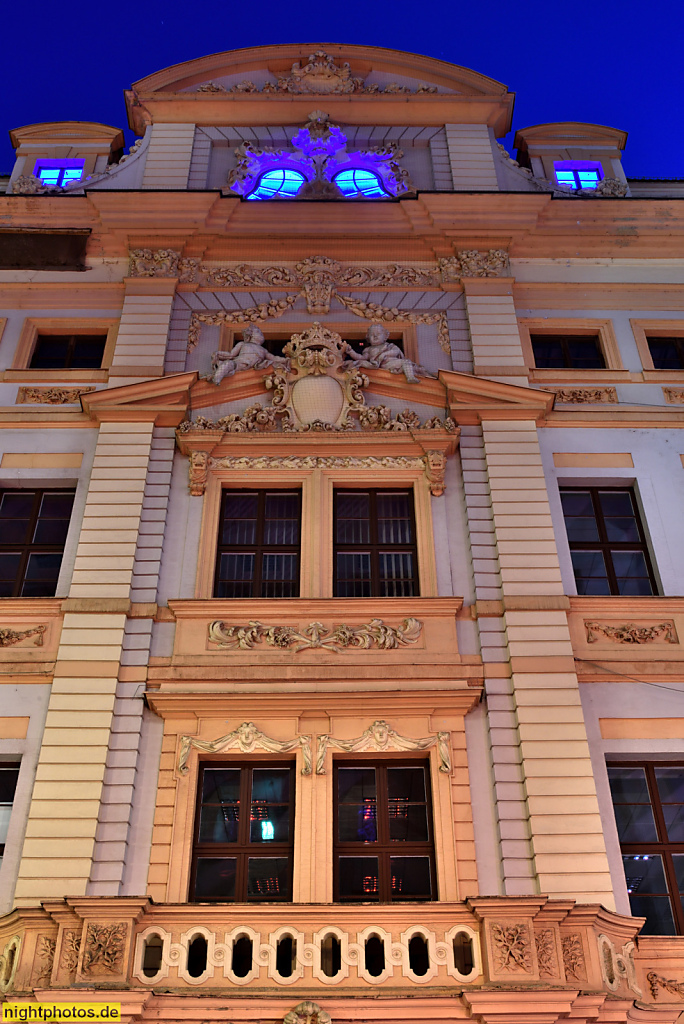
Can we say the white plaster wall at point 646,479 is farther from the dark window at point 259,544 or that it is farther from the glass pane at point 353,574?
the dark window at point 259,544

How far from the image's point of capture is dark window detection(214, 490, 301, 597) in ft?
45.8

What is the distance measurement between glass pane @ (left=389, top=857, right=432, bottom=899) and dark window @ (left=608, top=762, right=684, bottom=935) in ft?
7.68

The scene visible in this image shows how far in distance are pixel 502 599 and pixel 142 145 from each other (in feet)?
37.6

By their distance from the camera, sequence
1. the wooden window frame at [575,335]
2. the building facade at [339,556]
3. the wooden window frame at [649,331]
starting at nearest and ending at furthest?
the building facade at [339,556] → the wooden window frame at [575,335] → the wooden window frame at [649,331]

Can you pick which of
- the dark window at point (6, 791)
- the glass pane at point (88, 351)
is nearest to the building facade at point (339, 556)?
the dark window at point (6, 791)

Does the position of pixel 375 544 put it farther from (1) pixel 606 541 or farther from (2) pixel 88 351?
(2) pixel 88 351

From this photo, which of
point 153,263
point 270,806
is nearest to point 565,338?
point 153,263

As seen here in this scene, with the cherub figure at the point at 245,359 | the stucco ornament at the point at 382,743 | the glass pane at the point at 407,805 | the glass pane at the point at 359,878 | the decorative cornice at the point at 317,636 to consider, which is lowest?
the glass pane at the point at 359,878

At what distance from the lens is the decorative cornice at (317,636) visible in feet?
42.8

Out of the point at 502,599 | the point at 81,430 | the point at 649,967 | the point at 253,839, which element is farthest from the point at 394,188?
the point at 649,967

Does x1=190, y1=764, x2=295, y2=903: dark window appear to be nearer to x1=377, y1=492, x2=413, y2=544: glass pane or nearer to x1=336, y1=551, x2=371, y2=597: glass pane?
x1=336, y1=551, x2=371, y2=597: glass pane

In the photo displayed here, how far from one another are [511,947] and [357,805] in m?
2.46

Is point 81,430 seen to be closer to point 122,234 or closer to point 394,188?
point 122,234

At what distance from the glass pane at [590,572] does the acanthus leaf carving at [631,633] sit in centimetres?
87
